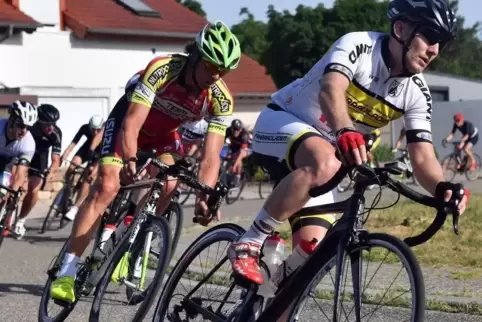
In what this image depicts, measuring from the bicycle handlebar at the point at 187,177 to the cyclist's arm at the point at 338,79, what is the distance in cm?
138

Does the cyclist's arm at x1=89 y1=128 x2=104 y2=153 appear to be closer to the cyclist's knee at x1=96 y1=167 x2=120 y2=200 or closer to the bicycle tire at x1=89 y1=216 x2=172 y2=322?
the cyclist's knee at x1=96 y1=167 x2=120 y2=200

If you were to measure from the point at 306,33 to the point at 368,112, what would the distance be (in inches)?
2098

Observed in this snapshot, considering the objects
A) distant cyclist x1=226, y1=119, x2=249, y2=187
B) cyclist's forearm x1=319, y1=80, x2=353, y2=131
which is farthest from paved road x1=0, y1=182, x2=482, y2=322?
distant cyclist x1=226, y1=119, x2=249, y2=187

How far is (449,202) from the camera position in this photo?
13.2 ft

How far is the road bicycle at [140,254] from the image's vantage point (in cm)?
559

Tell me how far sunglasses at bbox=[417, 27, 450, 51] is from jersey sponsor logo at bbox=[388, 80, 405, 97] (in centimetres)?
30

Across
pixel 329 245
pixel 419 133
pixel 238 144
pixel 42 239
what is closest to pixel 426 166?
pixel 419 133

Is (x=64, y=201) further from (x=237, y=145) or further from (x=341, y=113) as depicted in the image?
(x=341, y=113)

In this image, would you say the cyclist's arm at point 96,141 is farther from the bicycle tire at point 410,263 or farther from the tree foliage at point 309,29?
the tree foliage at point 309,29

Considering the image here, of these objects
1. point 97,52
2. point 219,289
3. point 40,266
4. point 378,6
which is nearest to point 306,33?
point 378,6

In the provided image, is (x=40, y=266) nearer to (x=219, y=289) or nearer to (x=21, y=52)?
(x=219, y=289)

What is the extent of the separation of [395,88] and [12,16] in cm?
2194

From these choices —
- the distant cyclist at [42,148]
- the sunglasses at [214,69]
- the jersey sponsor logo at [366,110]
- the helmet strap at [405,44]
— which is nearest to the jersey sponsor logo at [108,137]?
the sunglasses at [214,69]

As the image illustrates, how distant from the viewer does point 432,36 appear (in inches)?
174
